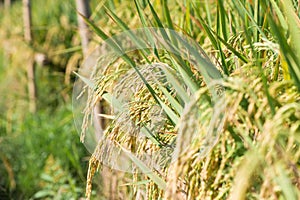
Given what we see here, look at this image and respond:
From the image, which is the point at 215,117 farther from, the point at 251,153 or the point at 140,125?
the point at 140,125

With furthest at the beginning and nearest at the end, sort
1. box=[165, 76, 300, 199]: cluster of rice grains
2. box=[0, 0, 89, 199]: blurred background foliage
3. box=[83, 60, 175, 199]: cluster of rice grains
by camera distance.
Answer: box=[0, 0, 89, 199]: blurred background foliage, box=[83, 60, 175, 199]: cluster of rice grains, box=[165, 76, 300, 199]: cluster of rice grains

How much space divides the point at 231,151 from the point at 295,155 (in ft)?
0.58

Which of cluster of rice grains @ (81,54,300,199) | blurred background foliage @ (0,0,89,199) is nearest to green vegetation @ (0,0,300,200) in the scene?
cluster of rice grains @ (81,54,300,199)

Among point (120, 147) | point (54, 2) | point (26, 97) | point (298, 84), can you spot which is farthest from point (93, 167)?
point (54, 2)

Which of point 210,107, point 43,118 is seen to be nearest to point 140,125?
point 210,107

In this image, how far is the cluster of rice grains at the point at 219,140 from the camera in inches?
57.5

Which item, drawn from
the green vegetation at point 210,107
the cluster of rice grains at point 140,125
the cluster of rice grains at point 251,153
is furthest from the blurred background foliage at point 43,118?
the cluster of rice grains at point 251,153

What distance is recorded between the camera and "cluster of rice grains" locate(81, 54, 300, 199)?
4.79 feet

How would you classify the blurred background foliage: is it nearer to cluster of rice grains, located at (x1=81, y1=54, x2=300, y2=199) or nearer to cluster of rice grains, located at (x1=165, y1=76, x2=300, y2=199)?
cluster of rice grains, located at (x1=81, y1=54, x2=300, y2=199)

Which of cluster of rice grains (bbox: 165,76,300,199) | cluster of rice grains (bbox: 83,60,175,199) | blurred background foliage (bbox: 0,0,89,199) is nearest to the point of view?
cluster of rice grains (bbox: 165,76,300,199)

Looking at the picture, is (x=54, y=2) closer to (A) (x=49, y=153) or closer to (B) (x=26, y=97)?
(B) (x=26, y=97)

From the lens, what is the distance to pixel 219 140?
1.69 meters

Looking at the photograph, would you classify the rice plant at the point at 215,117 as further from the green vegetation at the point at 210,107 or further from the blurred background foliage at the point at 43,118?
the blurred background foliage at the point at 43,118

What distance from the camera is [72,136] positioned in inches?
174
